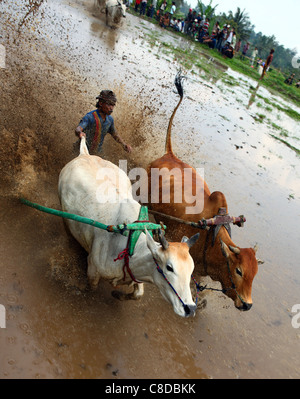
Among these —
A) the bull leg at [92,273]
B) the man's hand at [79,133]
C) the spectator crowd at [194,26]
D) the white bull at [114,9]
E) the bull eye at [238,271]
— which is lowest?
the bull leg at [92,273]

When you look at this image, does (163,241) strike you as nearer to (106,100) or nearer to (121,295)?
(121,295)

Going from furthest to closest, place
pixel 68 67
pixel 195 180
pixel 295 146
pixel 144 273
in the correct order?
pixel 295 146 → pixel 68 67 → pixel 195 180 → pixel 144 273

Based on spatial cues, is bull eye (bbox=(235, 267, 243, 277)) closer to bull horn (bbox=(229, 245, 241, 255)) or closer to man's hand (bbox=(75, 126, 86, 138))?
bull horn (bbox=(229, 245, 241, 255))

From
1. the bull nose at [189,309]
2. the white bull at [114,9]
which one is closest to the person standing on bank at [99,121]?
the bull nose at [189,309]

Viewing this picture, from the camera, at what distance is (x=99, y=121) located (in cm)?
471

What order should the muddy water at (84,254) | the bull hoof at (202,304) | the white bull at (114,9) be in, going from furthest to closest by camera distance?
the white bull at (114,9) < the bull hoof at (202,304) < the muddy water at (84,254)

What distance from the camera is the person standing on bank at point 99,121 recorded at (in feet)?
14.9

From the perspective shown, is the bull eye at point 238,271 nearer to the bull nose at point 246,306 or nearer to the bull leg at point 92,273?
the bull nose at point 246,306

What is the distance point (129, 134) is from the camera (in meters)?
6.82

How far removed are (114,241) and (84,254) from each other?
1.08 metres

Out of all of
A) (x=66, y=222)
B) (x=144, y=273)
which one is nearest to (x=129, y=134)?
(x=66, y=222)

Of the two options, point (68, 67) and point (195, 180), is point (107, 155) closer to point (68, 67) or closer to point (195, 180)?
point (195, 180)

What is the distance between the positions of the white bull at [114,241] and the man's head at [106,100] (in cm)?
91

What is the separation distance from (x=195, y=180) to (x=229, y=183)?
3212mm
